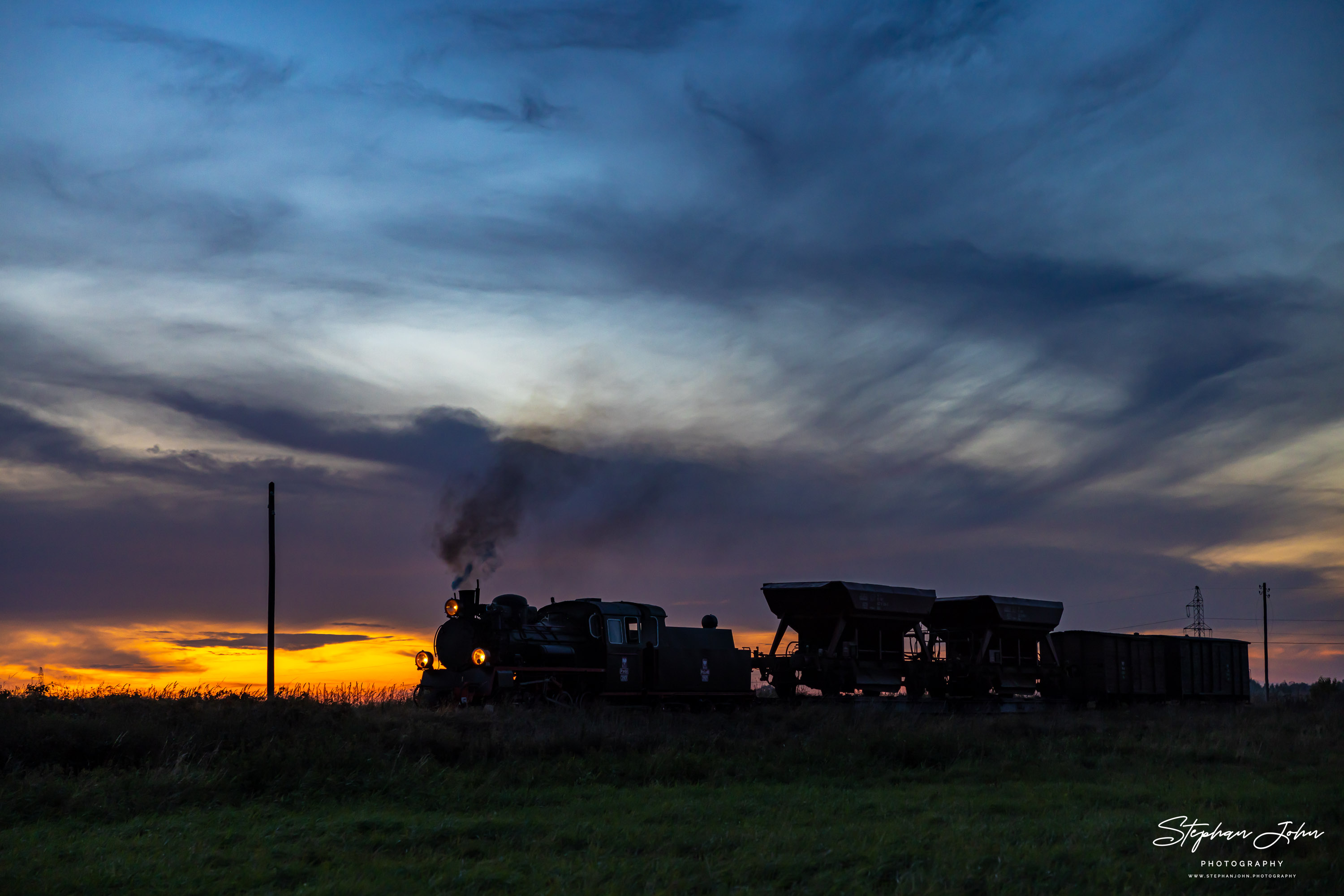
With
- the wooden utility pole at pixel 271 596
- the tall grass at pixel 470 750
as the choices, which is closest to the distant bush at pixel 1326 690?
the tall grass at pixel 470 750

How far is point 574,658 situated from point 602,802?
447 inches

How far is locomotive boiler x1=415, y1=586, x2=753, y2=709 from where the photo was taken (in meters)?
23.5

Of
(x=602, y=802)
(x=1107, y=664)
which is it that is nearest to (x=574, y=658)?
(x=602, y=802)

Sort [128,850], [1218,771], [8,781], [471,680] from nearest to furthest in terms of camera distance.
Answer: [128,850], [8,781], [1218,771], [471,680]

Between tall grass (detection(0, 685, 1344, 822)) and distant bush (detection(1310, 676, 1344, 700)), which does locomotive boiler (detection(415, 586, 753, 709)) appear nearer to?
tall grass (detection(0, 685, 1344, 822))

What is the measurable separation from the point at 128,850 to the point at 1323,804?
15.1m

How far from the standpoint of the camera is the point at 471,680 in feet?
75.8

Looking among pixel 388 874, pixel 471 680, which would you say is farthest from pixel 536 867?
pixel 471 680

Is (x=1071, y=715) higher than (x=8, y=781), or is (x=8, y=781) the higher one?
(x=8, y=781)

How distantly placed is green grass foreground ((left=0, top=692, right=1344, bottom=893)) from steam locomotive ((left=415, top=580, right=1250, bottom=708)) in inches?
95.0

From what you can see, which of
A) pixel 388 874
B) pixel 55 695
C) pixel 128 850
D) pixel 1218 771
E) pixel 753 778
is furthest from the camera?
pixel 55 695

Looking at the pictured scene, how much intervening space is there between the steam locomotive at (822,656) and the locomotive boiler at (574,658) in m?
0.04

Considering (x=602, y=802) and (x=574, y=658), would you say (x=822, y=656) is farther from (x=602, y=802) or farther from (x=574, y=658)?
(x=602, y=802)

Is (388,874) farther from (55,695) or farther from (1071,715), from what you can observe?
(1071,715)
